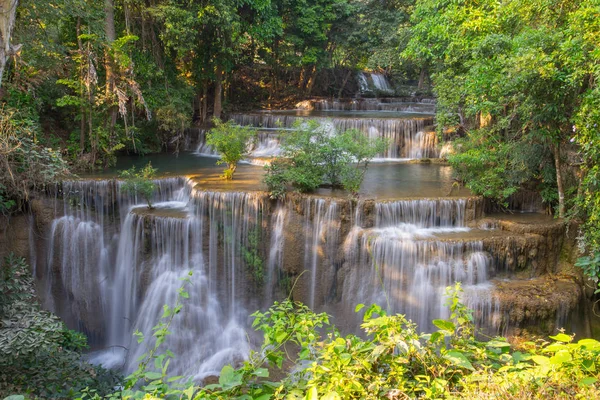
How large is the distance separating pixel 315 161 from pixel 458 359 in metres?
7.31

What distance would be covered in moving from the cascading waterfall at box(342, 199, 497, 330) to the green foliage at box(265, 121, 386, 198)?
1.13 metres

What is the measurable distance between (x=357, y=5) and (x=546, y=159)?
1500cm

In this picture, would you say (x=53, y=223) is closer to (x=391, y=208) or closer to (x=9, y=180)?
(x=9, y=180)

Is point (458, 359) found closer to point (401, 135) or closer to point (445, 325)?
point (445, 325)

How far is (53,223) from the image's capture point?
9.98 m

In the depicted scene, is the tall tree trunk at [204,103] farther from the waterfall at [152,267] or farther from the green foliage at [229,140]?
the waterfall at [152,267]

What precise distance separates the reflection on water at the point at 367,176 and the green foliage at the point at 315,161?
39 centimetres

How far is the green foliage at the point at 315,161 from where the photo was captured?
9.34 metres

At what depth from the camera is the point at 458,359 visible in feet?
8.45

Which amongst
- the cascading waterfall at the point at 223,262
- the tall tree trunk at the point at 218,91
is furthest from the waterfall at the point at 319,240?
the tall tree trunk at the point at 218,91

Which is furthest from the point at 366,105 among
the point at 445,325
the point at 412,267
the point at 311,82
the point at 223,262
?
the point at 445,325

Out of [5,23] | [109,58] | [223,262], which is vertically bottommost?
[223,262]

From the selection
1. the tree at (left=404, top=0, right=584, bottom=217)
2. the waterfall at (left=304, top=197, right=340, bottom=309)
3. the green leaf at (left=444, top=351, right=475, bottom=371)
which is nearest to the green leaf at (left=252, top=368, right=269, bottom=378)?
the green leaf at (left=444, top=351, right=475, bottom=371)

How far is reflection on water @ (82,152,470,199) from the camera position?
32.9 ft
